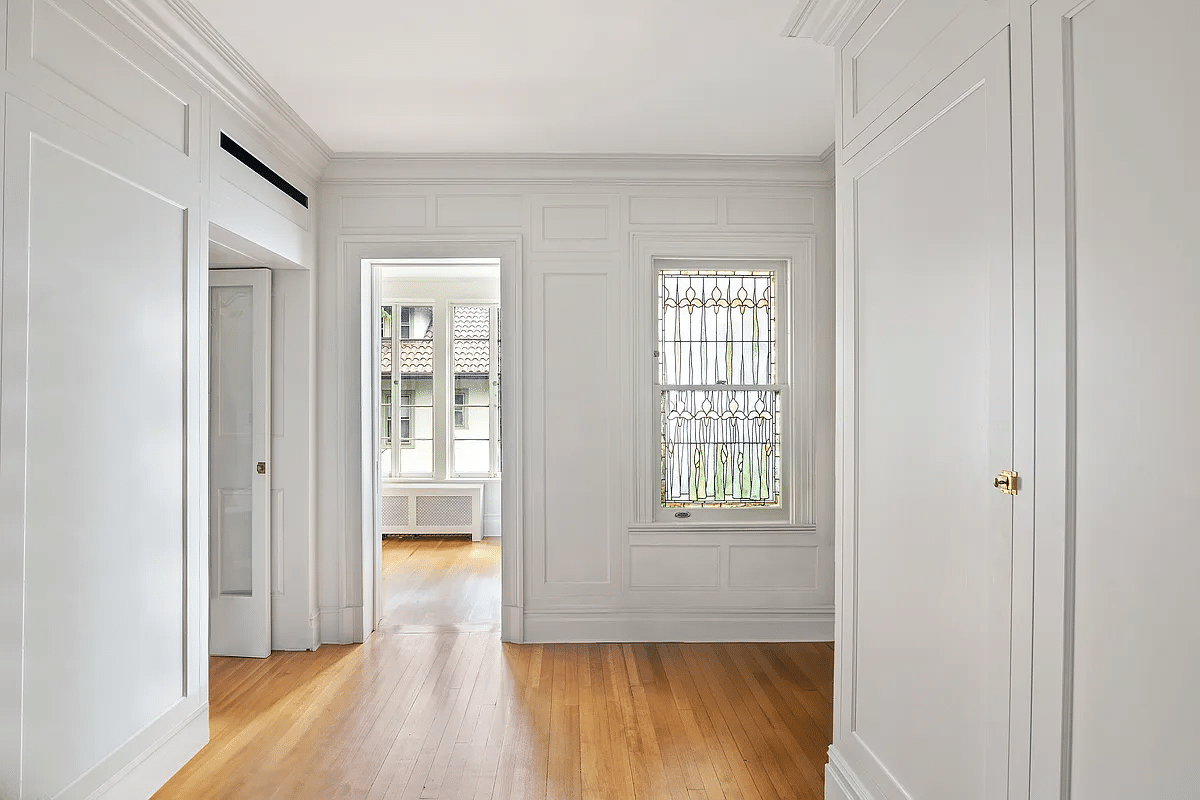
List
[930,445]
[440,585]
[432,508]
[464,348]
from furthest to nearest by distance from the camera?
[464,348] → [432,508] → [440,585] → [930,445]

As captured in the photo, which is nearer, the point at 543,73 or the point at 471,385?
→ the point at 543,73

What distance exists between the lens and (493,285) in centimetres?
715

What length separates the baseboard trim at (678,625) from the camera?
4180 millimetres

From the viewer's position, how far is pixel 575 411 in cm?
417

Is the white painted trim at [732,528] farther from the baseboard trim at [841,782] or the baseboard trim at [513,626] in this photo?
the baseboard trim at [841,782]

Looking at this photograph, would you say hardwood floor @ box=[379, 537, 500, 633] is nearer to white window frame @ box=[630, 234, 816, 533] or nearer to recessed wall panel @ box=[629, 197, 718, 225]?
white window frame @ box=[630, 234, 816, 533]

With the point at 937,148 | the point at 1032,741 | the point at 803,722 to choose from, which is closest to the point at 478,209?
the point at 937,148

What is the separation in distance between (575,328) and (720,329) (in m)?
0.87

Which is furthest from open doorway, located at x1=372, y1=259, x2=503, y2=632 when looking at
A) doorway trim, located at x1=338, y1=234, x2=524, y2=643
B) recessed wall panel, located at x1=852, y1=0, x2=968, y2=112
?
recessed wall panel, located at x1=852, y1=0, x2=968, y2=112

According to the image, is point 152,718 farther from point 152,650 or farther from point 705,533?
point 705,533

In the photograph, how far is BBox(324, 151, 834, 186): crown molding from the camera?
409 centimetres

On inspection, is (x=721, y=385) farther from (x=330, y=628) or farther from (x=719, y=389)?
(x=330, y=628)

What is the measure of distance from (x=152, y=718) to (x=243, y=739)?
502mm

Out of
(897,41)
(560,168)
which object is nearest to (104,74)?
(560,168)
